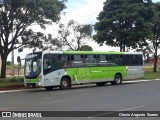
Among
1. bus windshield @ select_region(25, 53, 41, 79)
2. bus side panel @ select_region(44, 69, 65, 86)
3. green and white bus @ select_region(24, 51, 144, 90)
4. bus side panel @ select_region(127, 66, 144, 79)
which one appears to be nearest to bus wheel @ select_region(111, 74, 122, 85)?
green and white bus @ select_region(24, 51, 144, 90)

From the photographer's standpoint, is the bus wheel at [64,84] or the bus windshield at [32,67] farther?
the bus wheel at [64,84]

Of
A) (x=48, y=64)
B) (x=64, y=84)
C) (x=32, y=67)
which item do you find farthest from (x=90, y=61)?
(x=32, y=67)

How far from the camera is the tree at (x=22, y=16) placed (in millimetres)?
33031

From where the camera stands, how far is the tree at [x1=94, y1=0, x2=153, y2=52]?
53.9m

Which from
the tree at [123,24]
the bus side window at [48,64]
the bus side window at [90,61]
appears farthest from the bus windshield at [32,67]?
the tree at [123,24]

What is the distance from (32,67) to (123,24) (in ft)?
90.7

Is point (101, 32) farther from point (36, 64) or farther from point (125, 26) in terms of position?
point (36, 64)

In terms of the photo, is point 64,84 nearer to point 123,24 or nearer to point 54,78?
point 54,78

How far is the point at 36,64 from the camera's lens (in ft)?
96.1

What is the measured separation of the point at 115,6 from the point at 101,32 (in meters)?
4.55

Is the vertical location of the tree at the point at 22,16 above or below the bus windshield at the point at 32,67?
above

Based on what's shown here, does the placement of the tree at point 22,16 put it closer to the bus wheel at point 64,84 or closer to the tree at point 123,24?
the bus wheel at point 64,84

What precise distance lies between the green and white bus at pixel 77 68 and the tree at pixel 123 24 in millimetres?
17755

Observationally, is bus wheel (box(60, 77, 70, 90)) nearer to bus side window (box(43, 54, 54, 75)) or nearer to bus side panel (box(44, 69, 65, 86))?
bus side panel (box(44, 69, 65, 86))
